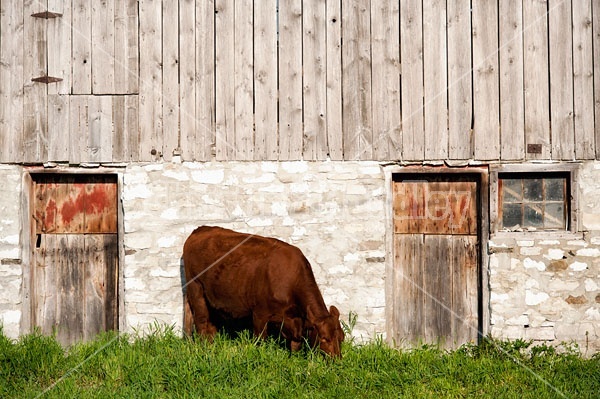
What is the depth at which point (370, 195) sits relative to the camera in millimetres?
7227

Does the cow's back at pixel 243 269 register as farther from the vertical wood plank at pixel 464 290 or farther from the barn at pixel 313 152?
the vertical wood plank at pixel 464 290

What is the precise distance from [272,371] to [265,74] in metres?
3.58

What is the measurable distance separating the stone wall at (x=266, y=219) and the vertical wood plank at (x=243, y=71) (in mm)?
481

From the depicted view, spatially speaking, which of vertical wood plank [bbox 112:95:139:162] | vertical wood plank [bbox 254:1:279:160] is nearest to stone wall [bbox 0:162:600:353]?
vertical wood plank [bbox 112:95:139:162]

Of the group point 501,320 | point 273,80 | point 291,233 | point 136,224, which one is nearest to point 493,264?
point 501,320

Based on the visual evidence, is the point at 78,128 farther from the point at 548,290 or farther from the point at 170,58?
the point at 548,290

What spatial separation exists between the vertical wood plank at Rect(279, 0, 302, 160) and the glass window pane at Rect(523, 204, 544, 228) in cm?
291

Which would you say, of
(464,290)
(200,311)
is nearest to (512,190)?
(464,290)

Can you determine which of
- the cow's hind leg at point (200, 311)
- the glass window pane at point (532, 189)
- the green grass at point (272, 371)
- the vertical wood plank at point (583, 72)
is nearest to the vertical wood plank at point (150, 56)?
the cow's hind leg at point (200, 311)

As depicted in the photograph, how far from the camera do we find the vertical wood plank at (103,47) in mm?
7414

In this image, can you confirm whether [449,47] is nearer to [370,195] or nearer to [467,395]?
[370,195]

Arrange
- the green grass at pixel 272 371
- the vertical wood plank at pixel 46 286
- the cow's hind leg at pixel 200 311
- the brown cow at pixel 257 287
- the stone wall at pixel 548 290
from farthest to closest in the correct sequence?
the vertical wood plank at pixel 46 286 → the stone wall at pixel 548 290 → the cow's hind leg at pixel 200 311 → the brown cow at pixel 257 287 → the green grass at pixel 272 371

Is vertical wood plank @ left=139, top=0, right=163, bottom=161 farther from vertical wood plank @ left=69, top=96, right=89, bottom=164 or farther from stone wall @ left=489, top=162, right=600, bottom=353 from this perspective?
stone wall @ left=489, top=162, right=600, bottom=353

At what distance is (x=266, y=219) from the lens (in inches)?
285
